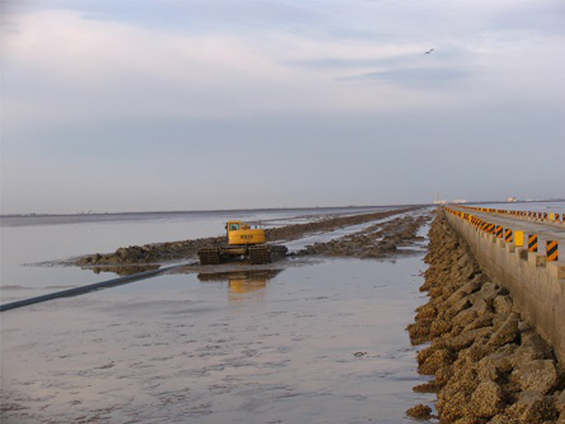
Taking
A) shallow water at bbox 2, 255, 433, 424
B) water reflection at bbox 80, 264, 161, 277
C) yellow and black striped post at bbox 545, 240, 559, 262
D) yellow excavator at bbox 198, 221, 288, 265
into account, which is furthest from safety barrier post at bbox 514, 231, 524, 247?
water reflection at bbox 80, 264, 161, 277

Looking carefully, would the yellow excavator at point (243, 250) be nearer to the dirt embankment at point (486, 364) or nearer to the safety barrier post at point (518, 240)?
the dirt embankment at point (486, 364)

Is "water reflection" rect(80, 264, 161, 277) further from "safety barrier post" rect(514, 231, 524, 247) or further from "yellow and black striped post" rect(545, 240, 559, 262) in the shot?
"yellow and black striped post" rect(545, 240, 559, 262)

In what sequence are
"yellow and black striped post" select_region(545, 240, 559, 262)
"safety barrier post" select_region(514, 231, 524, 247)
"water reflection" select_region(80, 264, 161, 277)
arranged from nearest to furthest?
"yellow and black striped post" select_region(545, 240, 559, 262) < "safety barrier post" select_region(514, 231, 524, 247) < "water reflection" select_region(80, 264, 161, 277)

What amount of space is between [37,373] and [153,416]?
12.5 feet

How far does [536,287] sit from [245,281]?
54.2 feet

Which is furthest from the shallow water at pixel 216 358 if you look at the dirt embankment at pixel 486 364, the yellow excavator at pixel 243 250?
the yellow excavator at pixel 243 250

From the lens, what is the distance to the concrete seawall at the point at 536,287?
32.8 ft

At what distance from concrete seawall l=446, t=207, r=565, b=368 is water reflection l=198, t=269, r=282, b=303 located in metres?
8.07

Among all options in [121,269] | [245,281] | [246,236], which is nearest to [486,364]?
[245,281]

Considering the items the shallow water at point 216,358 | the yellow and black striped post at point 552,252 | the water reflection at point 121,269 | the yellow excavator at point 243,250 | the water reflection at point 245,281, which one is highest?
the yellow and black striped post at point 552,252

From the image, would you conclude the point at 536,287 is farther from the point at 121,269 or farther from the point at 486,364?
the point at 121,269

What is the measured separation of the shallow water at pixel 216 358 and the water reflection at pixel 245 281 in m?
0.17

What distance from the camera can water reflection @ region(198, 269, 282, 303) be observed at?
2253 centimetres

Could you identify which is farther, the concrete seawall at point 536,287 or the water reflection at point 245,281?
the water reflection at point 245,281
